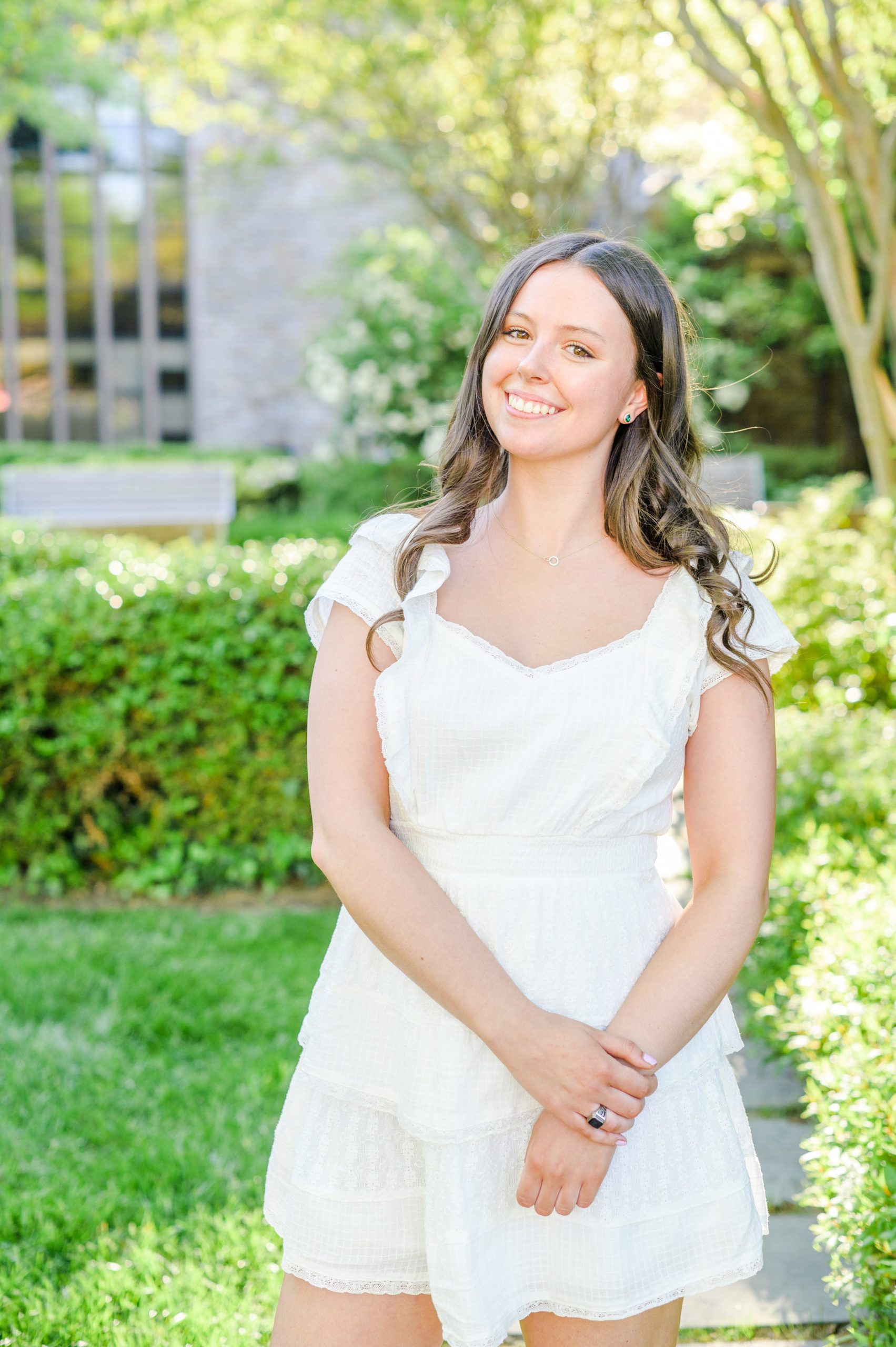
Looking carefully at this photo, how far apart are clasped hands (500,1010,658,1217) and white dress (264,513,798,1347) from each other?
69mm

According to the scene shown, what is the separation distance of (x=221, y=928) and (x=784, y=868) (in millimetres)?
2016

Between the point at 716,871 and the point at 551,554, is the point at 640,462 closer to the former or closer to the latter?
the point at 551,554

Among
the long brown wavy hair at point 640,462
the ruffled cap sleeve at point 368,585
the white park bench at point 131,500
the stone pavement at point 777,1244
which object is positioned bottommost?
the white park bench at point 131,500

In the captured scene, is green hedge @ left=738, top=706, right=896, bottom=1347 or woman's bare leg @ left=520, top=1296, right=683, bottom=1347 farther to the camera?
green hedge @ left=738, top=706, right=896, bottom=1347

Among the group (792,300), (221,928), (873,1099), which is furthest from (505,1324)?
A: (792,300)

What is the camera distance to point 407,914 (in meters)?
1.50

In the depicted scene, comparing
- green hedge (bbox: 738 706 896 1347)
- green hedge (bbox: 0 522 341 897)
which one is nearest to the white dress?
green hedge (bbox: 738 706 896 1347)

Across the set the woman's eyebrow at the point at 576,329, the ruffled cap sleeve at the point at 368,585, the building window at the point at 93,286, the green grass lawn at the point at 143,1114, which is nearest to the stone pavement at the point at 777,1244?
the green grass lawn at the point at 143,1114

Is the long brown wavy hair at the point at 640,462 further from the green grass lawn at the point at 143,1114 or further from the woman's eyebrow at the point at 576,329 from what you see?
the green grass lawn at the point at 143,1114

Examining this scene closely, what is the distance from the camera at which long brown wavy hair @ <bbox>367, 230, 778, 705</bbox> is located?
167 cm

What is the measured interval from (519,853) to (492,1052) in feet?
0.80

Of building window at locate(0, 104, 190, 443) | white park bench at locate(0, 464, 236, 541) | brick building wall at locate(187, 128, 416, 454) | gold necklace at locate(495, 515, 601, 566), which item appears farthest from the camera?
building window at locate(0, 104, 190, 443)

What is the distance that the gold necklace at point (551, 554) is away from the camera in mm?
1742

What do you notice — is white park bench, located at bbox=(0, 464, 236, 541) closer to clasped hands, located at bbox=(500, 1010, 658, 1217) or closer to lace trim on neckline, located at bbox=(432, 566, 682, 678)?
lace trim on neckline, located at bbox=(432, 566, 682, 678)
